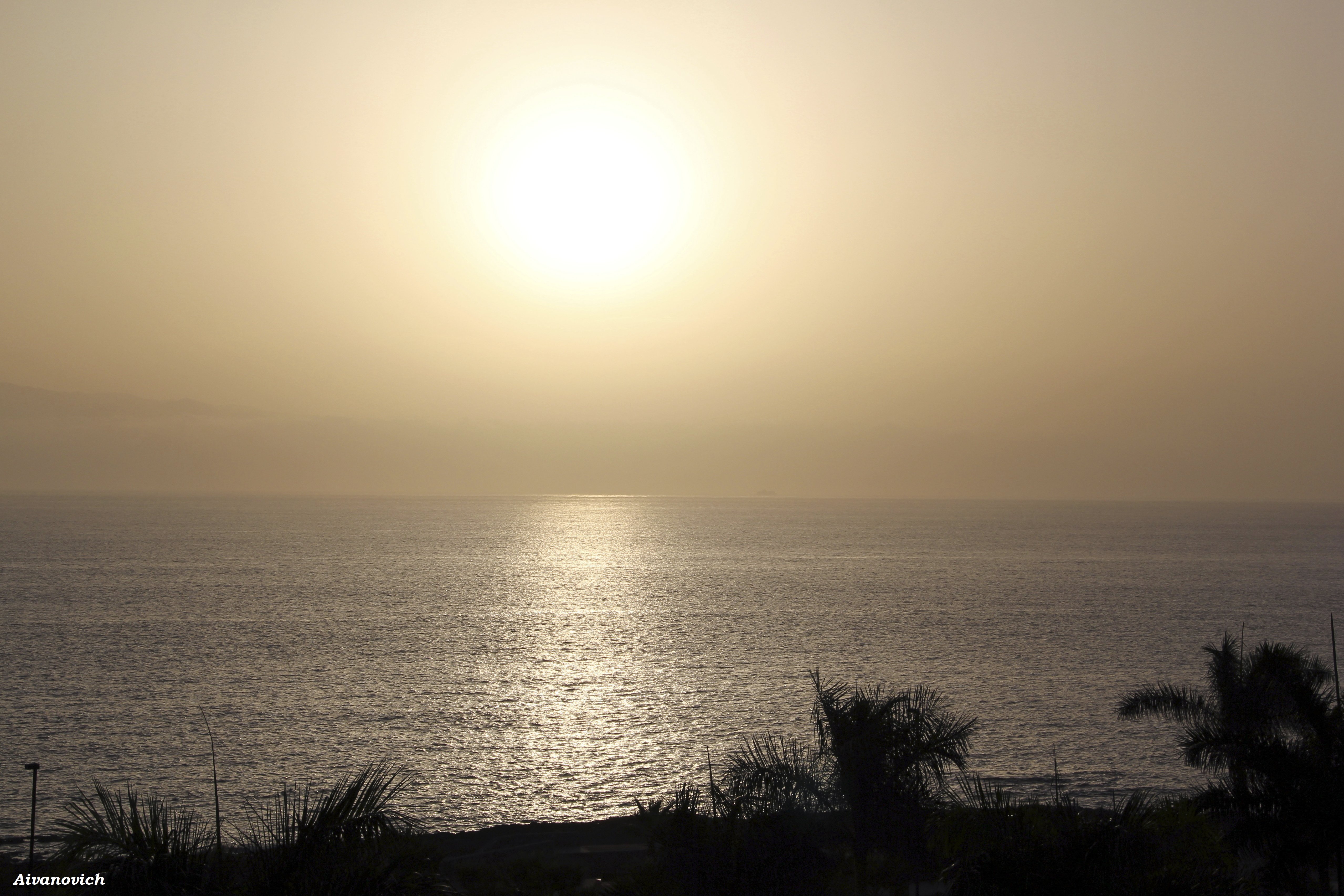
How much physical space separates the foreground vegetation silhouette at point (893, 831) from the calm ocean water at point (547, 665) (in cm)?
1937

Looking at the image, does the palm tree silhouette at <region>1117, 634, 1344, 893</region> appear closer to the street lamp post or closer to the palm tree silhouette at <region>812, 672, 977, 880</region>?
the palm tree silhouette at <region>812, 672, 977, 880</region>

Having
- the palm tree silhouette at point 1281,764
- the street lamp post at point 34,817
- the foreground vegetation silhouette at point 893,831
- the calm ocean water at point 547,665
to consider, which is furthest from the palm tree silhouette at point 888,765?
the calm ocean water at point 547,665

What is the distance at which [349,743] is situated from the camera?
47.3 m

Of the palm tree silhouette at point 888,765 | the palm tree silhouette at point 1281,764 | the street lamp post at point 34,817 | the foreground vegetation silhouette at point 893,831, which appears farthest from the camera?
the street lamp post at point 34,817

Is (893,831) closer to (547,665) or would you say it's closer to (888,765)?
(888,765)

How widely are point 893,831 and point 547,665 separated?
5543 cm

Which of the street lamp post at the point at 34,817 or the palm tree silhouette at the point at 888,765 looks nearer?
the palm tree silhouette at the point at 888,765

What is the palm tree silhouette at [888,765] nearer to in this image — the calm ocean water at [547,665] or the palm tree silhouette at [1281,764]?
the palm tree silhouette at [1281,764]

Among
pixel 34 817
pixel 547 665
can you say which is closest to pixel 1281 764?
pixel 34 817

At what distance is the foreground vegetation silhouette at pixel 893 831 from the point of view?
32.0 feet

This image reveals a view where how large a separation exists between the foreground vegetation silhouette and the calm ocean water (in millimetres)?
19366

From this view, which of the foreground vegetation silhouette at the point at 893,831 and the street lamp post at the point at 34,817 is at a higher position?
the foreground vegetation silhouette at the point at 893,831

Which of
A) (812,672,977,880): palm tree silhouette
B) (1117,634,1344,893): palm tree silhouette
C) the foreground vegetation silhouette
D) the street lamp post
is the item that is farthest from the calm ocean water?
(812,672,977,880): palm tree silhouette

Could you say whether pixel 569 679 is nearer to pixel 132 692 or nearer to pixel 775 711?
pixel 775 711
